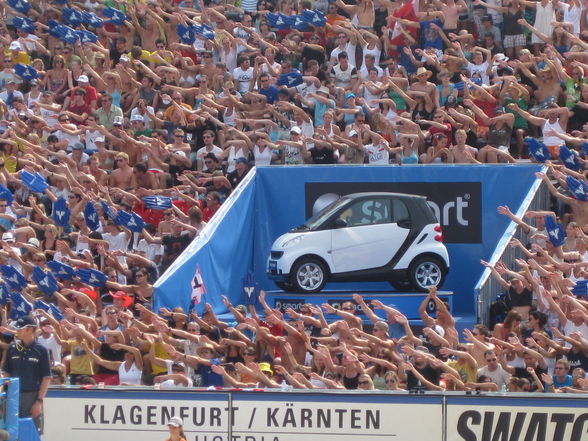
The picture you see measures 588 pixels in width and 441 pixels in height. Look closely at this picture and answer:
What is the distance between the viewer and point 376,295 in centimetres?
1958

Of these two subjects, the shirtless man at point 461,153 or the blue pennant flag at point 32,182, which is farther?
the blue pennant flag at point 32,182

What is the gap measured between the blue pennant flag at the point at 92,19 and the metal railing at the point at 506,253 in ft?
31.5

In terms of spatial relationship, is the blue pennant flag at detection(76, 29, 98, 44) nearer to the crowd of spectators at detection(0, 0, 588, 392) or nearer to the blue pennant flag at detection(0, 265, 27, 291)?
the crowd of spectators at detection(0, 0, 588, 392)

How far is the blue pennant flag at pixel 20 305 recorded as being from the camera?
18.6 meters

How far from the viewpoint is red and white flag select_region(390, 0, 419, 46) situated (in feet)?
78.1

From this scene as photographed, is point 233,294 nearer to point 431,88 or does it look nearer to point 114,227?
point 114,227

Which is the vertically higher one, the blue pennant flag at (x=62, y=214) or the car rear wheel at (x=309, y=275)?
the blue pennant flag at (x=62, y=214)

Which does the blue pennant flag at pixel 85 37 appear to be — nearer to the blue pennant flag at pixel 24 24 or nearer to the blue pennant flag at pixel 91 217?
the blue pennant flag at pixel 24 24

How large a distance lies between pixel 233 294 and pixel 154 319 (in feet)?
12.0

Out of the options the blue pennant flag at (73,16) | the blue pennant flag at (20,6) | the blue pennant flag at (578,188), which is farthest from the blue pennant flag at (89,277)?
the blue pennant flag at (20,6)

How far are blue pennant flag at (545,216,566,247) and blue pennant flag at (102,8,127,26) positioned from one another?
1018 centimetres

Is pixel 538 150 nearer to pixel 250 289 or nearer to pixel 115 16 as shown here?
pixel 250 289

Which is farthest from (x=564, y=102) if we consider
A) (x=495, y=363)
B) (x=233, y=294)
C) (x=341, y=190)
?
(x=495, y=363)

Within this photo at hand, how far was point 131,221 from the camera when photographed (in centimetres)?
2039
